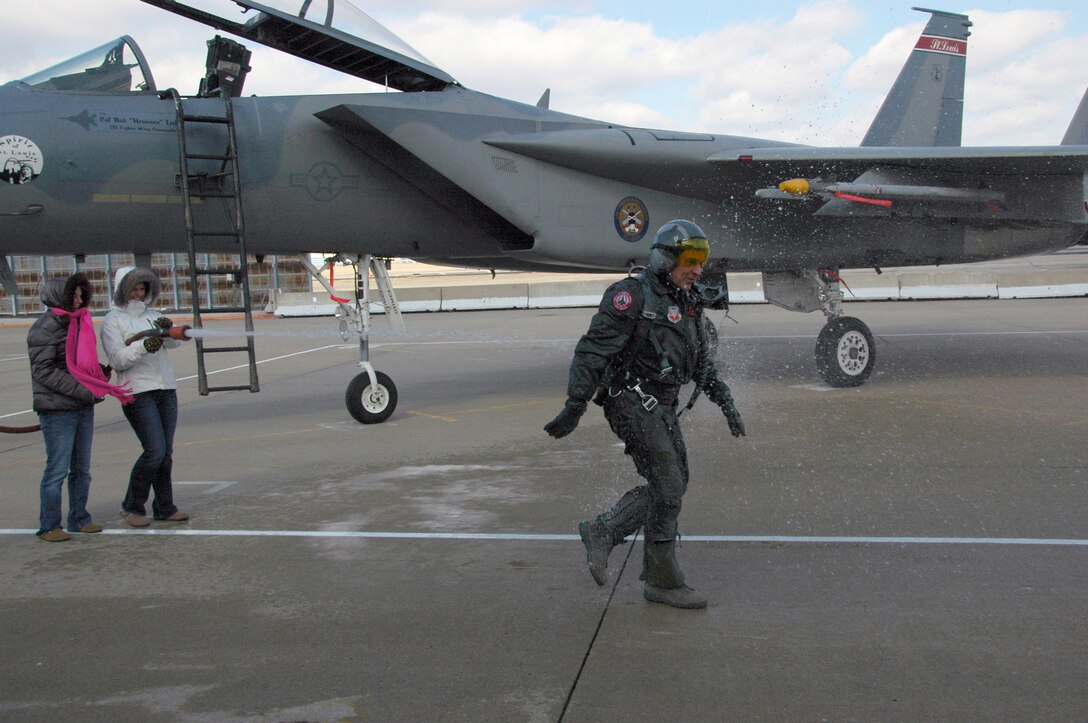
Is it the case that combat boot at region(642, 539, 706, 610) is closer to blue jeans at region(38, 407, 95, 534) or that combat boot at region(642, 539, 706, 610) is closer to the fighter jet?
blue jeans at region(38, 407, 95, 534)

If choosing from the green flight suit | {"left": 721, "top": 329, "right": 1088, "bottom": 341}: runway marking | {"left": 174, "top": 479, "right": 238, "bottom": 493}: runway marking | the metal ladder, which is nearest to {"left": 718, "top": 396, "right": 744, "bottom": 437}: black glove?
the green flight suit

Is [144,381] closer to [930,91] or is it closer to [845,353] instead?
[845,353]

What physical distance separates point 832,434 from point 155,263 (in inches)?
971

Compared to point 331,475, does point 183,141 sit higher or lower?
higher

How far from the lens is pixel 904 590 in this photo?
4227 mm

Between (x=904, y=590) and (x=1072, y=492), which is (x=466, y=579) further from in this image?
(x=1072, y=492)

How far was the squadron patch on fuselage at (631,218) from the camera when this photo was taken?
977 cm

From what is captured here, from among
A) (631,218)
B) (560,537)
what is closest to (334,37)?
(631,218)

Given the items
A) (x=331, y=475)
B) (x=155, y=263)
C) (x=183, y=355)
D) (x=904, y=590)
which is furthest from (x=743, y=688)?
(x=155, y=263)

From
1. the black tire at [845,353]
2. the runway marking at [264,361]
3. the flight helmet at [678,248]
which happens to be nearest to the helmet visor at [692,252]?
the flight helmet at [678,248]

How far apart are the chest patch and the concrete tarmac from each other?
52.4 inches

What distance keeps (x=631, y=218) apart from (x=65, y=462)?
615cm

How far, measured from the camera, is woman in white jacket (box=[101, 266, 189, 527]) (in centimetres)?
546

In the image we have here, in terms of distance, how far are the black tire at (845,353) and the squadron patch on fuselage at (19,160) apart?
304 inches
